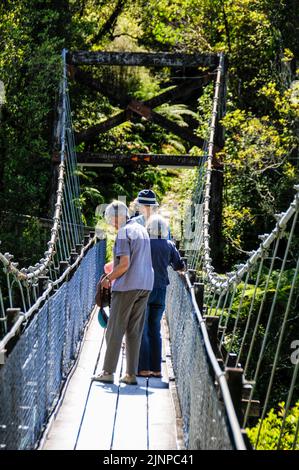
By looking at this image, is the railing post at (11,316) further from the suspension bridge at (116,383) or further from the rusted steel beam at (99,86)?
the rusted steel beam at (99,86)

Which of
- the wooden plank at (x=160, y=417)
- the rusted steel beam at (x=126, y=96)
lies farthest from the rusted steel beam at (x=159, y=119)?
the wooden plank at (x=160, y=417)

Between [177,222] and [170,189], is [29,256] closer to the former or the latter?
[177,222]

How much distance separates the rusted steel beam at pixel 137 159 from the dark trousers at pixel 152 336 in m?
9.34

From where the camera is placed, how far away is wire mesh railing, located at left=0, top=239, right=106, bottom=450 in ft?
12.3

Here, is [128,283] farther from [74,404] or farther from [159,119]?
[159,119]

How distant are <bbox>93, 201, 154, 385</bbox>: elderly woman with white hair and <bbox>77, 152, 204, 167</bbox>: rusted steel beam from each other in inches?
384

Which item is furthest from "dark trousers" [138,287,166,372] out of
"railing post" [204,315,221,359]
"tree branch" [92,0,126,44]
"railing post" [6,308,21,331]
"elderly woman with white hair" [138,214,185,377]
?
"tree branch" [92,0,126,44]

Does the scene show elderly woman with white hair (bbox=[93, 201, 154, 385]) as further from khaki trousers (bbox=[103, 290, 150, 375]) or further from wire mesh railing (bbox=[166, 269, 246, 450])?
wire mesh railing (bbox=[166, 269, 246, 450])

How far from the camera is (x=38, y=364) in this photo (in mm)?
4672

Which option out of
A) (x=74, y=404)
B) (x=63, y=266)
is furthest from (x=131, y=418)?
(x=63, y=266)

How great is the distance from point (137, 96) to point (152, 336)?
574 inches

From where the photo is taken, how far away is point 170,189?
2159cm

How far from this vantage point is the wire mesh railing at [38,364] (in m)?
3.75
